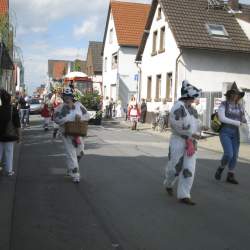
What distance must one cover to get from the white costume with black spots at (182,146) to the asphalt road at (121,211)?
0.36 metres

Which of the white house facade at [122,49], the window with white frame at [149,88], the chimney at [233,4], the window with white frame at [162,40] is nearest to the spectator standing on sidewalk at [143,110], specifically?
the window with white frame at [149,88]

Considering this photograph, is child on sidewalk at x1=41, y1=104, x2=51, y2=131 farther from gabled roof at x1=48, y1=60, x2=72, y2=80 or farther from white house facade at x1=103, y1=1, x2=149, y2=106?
gabled roof at x1=48, y1=60, x2=72, y2=80

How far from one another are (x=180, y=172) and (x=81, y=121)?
2.21m

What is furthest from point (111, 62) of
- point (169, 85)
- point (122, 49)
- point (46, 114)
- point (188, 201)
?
point (188, 201)

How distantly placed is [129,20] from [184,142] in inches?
1561

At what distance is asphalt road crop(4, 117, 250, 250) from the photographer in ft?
19.6

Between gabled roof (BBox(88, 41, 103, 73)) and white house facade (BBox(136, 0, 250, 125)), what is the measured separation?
24.4 meters

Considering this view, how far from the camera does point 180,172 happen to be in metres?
8.20

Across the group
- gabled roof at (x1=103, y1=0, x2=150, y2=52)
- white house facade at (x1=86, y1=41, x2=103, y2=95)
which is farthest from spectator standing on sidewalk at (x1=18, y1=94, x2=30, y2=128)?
white house facade at (x1=86, y1=41, x2=103, y2=95)

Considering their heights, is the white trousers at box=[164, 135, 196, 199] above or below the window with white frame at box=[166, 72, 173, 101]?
below

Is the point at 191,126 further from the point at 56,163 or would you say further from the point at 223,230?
the point at 56,163

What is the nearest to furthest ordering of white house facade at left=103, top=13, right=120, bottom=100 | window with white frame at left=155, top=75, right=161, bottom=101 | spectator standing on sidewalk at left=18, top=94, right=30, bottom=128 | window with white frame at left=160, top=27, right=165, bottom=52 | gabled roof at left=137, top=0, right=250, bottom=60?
spectator standing on sidewalk at left=18, top=94, right=30, bottom=128 → gabled roof at left=137, top=0, right=250, bottom=60 → window with white frame at left=160, top=27, right=165, bottom=52 → window with white frame at left=155, top=75, right=161, bottom=101 → white house facade at left=103, top=13, right=120, bottom=100

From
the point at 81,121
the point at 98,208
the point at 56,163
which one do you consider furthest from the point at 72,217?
the point at 56,163

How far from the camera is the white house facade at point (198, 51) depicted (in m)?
30.6
